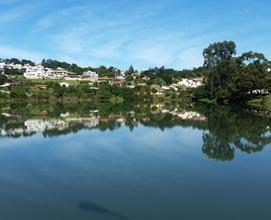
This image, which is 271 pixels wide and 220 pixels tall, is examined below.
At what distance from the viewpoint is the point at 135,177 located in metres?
12.3

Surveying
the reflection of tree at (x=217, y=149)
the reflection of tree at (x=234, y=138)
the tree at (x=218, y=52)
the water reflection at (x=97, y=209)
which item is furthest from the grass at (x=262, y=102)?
the water reflection at (x=97, y=209)

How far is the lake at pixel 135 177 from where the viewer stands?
355 inches

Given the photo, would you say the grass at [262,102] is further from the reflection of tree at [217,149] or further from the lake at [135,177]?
the reflection of tree at [217,149]

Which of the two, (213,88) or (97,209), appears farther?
(213,88)

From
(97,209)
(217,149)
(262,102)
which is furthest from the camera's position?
(262,102)

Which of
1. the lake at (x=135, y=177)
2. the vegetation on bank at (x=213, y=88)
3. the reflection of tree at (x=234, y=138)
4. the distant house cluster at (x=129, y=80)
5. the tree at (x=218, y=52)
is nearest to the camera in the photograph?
the lake at (x=135, y=177)

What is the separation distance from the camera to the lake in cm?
901

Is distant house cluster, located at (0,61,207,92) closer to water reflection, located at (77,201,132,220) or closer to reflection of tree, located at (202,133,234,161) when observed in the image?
reflection of tree, located at (202,133,234,161)

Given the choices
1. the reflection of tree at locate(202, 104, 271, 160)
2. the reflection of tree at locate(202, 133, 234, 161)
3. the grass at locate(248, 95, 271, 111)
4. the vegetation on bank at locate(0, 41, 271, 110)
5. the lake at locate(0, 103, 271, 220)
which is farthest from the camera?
the vegetation on bank at locate(0, 41, 271, 110)

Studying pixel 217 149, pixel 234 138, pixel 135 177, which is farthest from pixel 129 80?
pixel 135 177

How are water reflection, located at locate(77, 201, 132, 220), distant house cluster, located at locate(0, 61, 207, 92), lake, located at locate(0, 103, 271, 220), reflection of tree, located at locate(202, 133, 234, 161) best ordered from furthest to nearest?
distant house cluster, located at locate(0, 61, 207, 92) < reflection of tree, located at locate(202, 133, 234, 161) < lake, located at locate(0, 103, 271, 220) < water reflection, located at locate(77, 201, 132, 220)

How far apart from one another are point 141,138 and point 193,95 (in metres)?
54.8

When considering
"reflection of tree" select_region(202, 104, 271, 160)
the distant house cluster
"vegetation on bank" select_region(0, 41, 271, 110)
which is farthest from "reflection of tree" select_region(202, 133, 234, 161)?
the distant house cluster

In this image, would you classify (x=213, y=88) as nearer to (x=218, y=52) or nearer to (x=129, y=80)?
A: (x=218, y=52)
